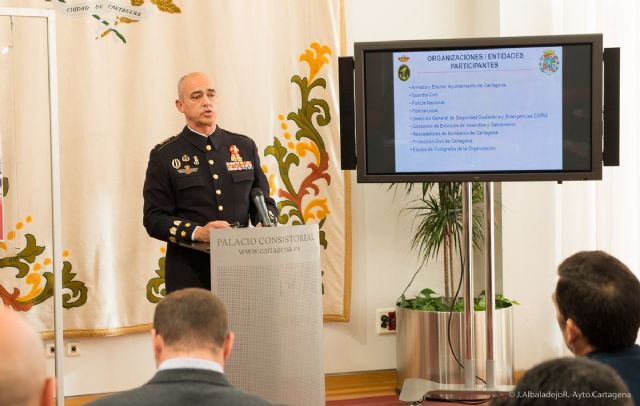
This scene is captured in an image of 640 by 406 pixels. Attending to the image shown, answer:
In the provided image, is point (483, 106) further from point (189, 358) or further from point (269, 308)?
point (189, 358)

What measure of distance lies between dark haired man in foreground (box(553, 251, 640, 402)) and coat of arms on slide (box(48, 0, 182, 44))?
2.95m

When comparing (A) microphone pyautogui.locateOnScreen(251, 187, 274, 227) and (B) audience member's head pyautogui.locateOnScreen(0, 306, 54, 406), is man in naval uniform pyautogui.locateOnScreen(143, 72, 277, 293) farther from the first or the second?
(B) audience member's head pyautogui.locateOnScreen(0, 306, 54, 406)

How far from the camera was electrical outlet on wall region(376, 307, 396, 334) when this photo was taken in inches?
193

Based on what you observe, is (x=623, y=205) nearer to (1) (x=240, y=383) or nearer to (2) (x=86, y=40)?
(1) (x=240, y=383)

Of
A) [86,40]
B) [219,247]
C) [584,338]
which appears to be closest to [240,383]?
[219,247]

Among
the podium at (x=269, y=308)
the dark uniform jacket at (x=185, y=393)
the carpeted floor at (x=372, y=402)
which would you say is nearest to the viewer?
the dark uniform jacket at (x=185, y=393)

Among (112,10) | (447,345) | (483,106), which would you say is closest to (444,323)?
(447,345)

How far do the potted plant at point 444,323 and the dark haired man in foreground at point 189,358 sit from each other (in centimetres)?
258

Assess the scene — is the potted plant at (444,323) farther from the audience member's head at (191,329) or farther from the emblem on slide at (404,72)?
the audience member's head at (191,329)

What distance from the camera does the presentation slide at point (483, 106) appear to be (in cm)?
381

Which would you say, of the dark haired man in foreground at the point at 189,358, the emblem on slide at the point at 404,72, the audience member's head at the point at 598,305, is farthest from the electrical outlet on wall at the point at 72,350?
the audience member's head at the point at 598,305

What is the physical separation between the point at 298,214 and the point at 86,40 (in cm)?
139

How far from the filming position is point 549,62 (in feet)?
12.5

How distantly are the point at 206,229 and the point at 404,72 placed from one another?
3.89 feet
